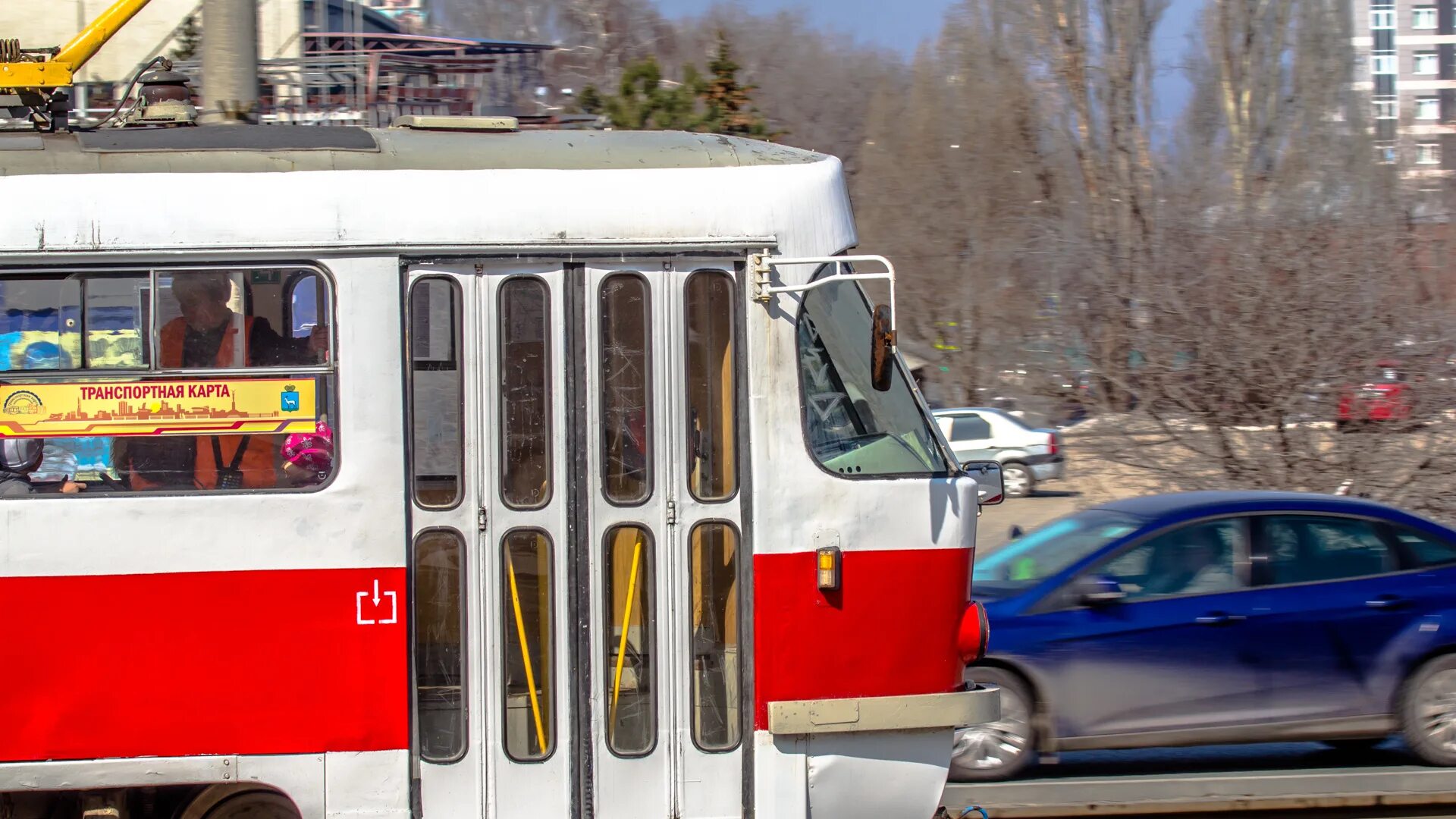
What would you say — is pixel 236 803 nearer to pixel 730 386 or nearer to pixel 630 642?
pixel 630 642

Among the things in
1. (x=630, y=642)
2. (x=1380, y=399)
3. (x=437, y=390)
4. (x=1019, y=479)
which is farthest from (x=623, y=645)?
(x=1019, y=479)

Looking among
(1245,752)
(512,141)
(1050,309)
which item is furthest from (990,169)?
(512,141)

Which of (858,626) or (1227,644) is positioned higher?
(858,626)

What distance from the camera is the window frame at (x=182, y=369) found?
15.7 feet

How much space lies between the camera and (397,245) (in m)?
4.95

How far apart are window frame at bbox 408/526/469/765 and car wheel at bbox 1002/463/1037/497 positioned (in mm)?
18912

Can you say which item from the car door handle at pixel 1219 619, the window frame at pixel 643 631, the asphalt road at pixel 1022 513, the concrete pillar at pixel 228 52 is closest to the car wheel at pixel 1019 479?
the asphalt road at pixel 1022 513

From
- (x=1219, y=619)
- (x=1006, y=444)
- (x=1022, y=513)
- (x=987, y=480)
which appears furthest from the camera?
(x=1006, y=444)

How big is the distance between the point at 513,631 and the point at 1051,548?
421 cm

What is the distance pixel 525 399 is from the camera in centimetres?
499

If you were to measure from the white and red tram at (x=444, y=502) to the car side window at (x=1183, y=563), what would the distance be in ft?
9.30

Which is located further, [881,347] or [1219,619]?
[1219,619]

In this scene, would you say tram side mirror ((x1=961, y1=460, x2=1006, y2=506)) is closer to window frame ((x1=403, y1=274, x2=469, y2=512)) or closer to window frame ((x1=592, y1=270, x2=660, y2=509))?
window frame ((x1=592, y1=270, x2=660, y2=509))

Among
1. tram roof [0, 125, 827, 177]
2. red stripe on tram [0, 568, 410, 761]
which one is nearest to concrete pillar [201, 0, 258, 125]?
tram roof [0, 125, 827, 177]
